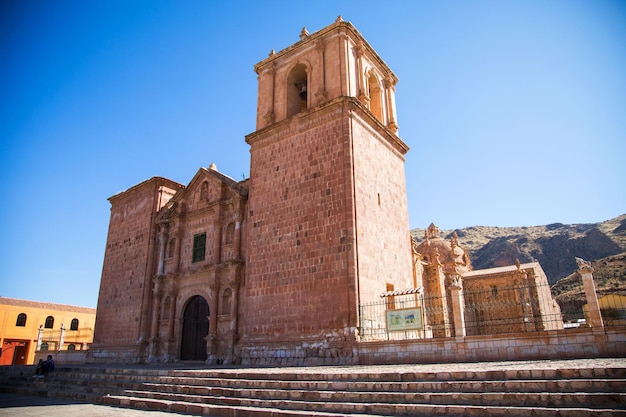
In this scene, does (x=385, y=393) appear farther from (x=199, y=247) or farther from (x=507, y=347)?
(x=199, y=247)


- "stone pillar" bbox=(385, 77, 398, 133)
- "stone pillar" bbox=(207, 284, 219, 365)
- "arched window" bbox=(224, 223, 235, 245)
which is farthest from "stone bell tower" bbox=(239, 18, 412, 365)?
"arched window" bbox=(224, 223, 235, 245)

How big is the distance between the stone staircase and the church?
3218mm

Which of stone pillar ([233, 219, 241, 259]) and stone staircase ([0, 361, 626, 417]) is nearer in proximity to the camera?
stone staircase ([0, 361, 626, 417])

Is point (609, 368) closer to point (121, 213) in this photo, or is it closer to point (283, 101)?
point (283, 101)

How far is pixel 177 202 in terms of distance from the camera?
19469 millimetres

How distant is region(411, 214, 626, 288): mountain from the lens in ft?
202

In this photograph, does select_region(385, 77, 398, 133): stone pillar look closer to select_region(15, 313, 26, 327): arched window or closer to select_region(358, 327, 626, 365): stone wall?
select_region(358, 327, 626, 365): stone wall

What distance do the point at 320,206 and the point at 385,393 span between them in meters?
7.13

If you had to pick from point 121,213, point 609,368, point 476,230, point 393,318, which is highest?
point 476,230

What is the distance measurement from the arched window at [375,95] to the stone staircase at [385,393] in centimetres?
1132

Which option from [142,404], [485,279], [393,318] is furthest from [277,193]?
[485,279]

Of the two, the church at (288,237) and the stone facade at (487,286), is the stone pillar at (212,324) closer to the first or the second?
the church at (288,237)

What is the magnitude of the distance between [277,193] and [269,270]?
106 inches

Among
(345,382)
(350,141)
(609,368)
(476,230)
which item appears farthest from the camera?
(476,230)
